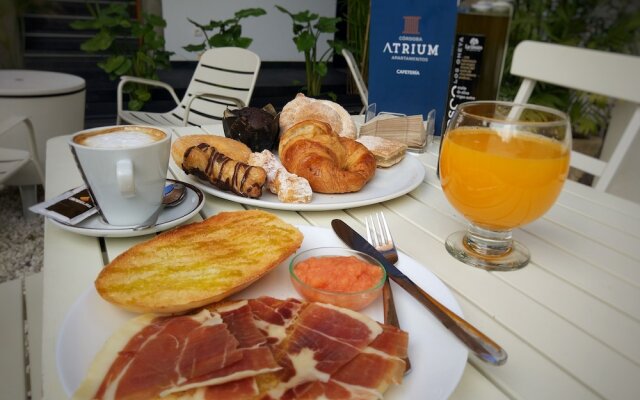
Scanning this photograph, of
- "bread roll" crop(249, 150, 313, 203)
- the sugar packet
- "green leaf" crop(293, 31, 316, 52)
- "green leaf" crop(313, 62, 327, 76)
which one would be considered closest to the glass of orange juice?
"bread roll" crop(249, 150, 313, 203)

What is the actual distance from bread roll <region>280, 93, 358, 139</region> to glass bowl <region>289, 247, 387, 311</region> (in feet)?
2.30

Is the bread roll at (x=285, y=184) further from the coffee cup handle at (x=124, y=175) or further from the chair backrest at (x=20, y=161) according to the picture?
the chair backrest at (x=20, y=161)

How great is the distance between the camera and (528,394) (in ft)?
1.76

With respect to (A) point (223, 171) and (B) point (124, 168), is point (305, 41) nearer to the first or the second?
(A) point (223, 171)

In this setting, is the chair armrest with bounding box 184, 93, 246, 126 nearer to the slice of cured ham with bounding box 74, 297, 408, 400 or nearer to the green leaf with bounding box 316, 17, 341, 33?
the green leaf with bounding box 316, 17, 341, 33

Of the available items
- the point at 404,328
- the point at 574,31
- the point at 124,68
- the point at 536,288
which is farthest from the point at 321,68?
the point at 404,328

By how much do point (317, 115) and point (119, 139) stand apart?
0.67m

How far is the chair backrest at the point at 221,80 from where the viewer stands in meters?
3.42

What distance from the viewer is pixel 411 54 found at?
1590 mm

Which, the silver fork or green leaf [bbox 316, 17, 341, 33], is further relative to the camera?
green leaf [bbox 316, 17, 341, 33]

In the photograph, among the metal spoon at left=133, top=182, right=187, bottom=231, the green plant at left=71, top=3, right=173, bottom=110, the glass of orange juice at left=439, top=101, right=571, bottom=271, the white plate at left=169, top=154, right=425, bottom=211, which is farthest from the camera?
the green plant at left=71, top=3, right=173, bottom=110

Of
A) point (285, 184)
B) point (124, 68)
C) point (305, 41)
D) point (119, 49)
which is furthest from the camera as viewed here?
point (119, 49)

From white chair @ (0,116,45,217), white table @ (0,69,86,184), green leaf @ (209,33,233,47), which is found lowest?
white chair @ (0,116,45,217)

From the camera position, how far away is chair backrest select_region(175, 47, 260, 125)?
11.2 feet
